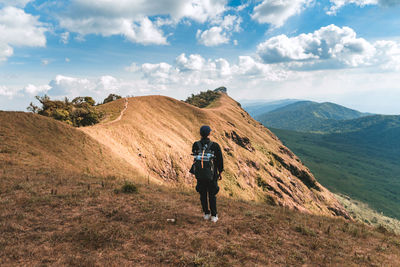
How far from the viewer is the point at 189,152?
39.4m

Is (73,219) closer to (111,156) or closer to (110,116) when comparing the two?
(111,156)

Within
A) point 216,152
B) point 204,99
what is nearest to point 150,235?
point 216,152

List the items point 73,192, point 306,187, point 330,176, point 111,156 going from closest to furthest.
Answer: point 73,192 → point 111,156 → point 306,187 → point 330,176

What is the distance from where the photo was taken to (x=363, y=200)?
132125 millimetres

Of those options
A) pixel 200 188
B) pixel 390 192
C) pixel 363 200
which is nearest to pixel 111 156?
pixel 200 188

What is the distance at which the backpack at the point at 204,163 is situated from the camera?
278 inches

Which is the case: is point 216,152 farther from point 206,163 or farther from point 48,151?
point 48,151

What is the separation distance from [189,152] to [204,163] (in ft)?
107

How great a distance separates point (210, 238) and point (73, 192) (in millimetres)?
6750

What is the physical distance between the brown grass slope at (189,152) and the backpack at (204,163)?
50.7ft

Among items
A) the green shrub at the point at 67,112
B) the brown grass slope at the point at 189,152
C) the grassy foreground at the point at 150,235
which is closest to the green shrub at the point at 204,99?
the brown grass slope at the point at 189,152

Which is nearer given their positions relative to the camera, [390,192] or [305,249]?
[305,249]

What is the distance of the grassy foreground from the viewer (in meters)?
5.26

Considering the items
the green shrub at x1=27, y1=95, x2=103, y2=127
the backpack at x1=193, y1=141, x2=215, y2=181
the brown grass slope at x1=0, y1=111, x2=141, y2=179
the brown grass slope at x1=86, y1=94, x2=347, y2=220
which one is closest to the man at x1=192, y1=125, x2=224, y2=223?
the backpack at x1=193, y1=141, x2=215, y2=181
